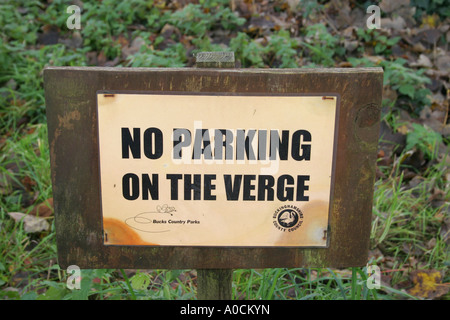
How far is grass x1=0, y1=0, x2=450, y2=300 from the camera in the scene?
6.92 ft

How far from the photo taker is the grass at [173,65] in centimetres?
211

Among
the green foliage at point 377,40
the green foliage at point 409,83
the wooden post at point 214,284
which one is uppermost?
the green foliage at point 377,40

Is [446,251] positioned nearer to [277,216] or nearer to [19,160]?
[277,216]

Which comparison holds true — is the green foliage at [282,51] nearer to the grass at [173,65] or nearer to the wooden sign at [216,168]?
the grass at [173,65]

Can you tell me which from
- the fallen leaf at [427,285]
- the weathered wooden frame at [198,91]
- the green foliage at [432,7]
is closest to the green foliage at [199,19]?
the green foliage at [432,7]

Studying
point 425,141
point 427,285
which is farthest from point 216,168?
point 425,141

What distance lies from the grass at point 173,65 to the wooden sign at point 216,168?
430 millimetres

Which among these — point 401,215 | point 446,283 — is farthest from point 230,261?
point 401,215

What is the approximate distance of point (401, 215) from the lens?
2578 millimetres

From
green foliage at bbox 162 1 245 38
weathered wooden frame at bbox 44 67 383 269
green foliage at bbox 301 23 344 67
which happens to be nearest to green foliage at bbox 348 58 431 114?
green foliage at bbox 301 23 344 67

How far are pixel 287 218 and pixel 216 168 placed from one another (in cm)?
25

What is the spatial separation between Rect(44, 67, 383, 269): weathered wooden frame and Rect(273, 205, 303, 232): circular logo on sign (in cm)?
7

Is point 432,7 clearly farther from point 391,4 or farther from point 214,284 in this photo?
point 214,284

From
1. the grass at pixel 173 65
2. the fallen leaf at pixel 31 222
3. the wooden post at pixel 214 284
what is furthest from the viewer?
the fallen leaf at pixel 31 222
